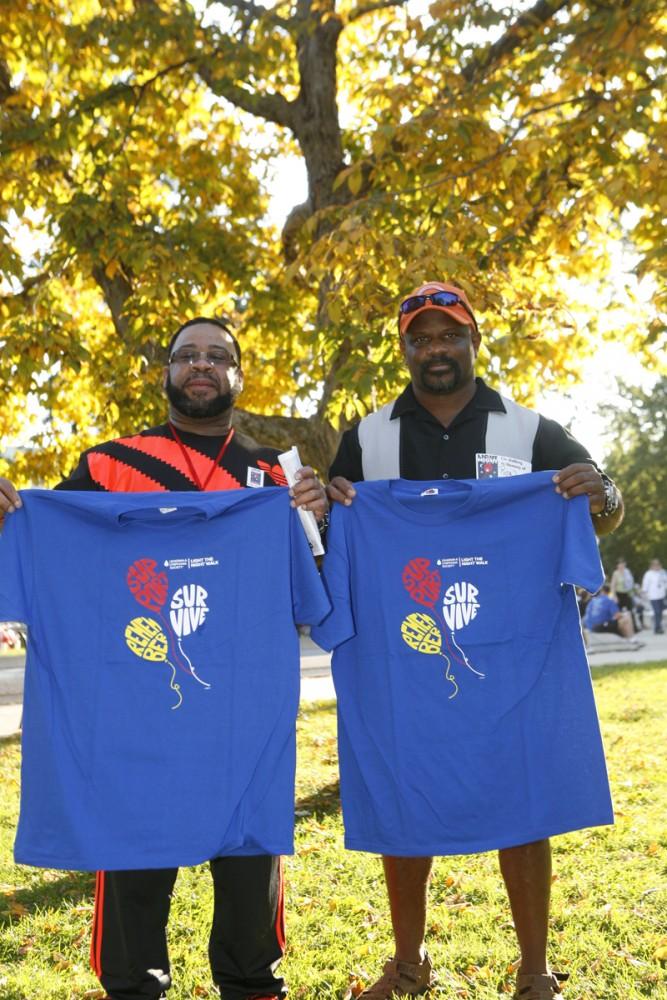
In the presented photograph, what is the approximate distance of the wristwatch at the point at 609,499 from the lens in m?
3.56

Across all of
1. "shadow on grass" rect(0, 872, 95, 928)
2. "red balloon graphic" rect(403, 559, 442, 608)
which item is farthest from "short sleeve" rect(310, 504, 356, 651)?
"shadow on grass" rect(0, 872, 95, 928)

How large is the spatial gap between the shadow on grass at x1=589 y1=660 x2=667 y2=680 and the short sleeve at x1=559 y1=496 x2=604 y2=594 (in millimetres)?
10824

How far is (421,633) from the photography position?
3.46m

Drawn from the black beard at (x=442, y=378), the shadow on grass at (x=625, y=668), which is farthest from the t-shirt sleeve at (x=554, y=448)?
the shadow on grass at (x=625, y=668)

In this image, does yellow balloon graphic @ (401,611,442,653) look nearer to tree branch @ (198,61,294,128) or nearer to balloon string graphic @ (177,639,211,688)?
balloon string graphic @ (177,639,211,688)

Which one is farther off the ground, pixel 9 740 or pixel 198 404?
pixel 198 404

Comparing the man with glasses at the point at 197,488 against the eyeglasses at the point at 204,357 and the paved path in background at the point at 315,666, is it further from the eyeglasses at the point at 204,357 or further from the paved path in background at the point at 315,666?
A: the paved path in background at the point at 315,666

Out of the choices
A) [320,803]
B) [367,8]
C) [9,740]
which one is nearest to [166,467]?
[320,803]

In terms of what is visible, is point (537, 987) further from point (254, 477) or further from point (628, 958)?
point (254, 477)

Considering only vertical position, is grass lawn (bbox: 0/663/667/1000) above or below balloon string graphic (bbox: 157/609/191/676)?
below

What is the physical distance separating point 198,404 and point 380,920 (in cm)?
285

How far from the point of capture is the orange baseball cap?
3.75 m

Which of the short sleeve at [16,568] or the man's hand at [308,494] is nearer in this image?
the short sleeve at [16,568]

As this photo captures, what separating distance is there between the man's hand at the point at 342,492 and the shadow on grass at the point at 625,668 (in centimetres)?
1105
